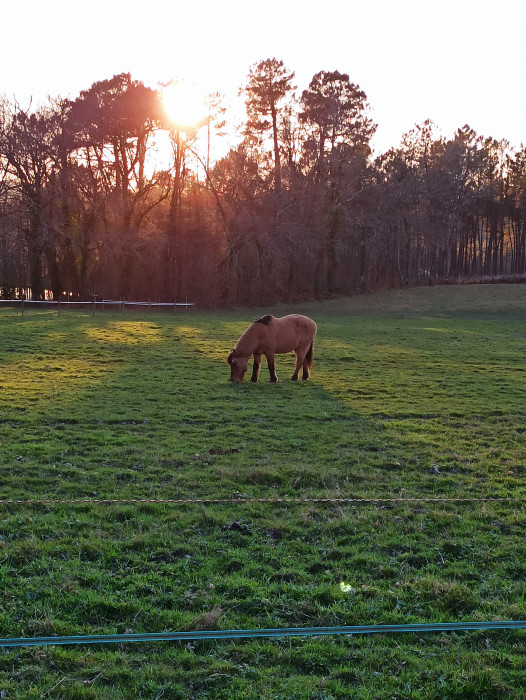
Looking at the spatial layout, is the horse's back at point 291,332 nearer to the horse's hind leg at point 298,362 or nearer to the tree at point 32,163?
the horse's hind leg at point 298,362

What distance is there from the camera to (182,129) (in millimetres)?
44656

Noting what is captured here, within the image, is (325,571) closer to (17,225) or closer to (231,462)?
(231,462)

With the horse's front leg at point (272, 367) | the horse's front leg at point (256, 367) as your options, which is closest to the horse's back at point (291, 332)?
the horse's front leg at point (272, 367)

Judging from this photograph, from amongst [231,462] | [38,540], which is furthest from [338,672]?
[231,462]

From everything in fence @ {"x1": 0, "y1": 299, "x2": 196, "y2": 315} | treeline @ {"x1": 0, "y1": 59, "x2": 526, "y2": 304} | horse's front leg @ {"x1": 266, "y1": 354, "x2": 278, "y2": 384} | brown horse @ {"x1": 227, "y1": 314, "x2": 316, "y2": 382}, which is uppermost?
treeline @ {"x1": 0, "y1": 59, "x2": 526, "y2": 304}

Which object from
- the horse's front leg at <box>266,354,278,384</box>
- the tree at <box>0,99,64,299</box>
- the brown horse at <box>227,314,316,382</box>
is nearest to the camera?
the brown horse at <box>227,314,316,382</box>

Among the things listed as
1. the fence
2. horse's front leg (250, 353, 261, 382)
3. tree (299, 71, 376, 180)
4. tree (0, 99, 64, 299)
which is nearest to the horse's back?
horse's front leg (250, 353, 261, 382)

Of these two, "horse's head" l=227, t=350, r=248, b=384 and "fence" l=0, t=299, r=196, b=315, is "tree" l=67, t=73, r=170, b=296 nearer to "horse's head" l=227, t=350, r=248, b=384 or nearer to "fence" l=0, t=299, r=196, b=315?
"fence" l=0, t=299, r=196, b=315

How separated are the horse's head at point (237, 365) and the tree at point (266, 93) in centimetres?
3763

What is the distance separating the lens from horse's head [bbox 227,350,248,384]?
48.6ft

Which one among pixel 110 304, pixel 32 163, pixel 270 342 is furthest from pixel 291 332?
pixel 32 163

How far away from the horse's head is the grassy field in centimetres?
Result: 60

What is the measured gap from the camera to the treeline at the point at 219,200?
42062 millimetres

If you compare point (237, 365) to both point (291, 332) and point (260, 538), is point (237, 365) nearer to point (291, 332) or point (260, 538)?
point (291, 332)
